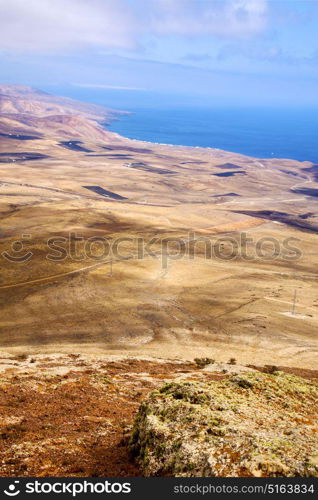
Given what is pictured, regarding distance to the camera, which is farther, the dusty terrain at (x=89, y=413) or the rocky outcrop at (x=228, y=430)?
the dusty terrain at (x=89, y=413)

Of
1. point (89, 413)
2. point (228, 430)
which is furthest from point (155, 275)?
point (228, 430)

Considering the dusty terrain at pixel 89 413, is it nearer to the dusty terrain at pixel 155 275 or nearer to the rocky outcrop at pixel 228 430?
the rocky outcrop at pixel 228 430

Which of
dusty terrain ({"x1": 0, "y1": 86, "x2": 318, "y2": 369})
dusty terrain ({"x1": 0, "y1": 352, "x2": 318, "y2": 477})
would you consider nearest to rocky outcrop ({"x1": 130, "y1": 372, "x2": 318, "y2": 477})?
dusty terrain ({"x1": 0, "y1": 352, "x2": 318, "y2": 477})

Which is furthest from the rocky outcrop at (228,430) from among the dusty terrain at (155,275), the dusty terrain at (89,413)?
the dusty terrain at (155,275)

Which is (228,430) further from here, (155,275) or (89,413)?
(155,275)

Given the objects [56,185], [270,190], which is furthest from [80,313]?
[270,190]

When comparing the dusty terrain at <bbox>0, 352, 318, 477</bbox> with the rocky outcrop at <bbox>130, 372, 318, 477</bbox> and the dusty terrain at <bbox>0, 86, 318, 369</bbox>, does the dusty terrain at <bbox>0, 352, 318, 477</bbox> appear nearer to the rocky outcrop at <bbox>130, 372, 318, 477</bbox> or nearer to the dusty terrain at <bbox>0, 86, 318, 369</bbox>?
the rocky outcrop at <bbox>130, 372, 318, 477</bbox>

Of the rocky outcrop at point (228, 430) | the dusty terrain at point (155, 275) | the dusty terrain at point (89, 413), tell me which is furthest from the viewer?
the dusty terrain at point (155, 275)
